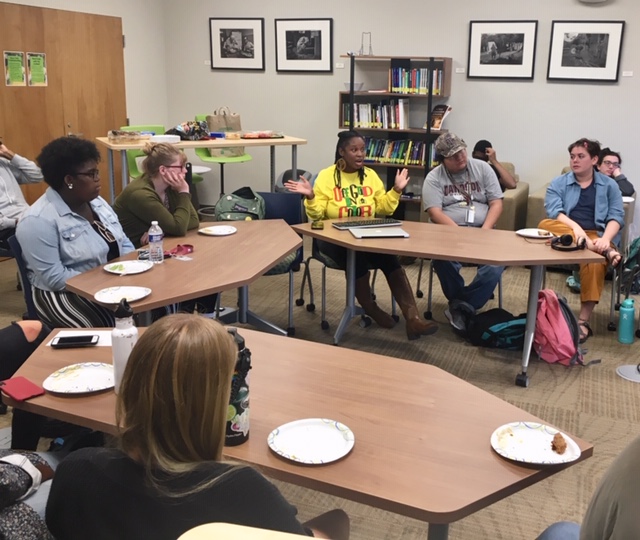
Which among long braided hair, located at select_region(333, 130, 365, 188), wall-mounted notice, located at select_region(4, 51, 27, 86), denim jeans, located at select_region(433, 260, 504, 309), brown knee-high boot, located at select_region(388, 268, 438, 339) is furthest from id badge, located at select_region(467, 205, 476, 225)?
wall-mounted notice, located at select_region(4, 51, 27, 86)

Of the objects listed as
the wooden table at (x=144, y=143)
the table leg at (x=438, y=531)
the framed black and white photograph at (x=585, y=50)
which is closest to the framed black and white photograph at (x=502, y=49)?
the framed black and white photograph at (x=585, y=50)

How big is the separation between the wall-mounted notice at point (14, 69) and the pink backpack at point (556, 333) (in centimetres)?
453

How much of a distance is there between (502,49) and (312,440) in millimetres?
5314

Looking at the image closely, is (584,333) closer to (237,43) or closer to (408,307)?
(408,307)

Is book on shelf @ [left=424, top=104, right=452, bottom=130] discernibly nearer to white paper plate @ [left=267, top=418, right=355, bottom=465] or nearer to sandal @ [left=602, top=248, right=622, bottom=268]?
sandal @ [left=602, top=248, right=622, bottom=268]

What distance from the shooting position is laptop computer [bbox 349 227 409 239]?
366 centimetres

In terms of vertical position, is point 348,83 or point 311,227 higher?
point 348,83

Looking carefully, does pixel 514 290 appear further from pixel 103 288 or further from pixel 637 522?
pixel 637 522

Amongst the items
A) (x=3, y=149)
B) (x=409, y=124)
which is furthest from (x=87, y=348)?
Answer: (x=409, y=124)

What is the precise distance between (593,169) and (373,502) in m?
3.53

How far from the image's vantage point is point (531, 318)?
141 inches

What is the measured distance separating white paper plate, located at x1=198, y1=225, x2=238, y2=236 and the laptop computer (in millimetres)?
672

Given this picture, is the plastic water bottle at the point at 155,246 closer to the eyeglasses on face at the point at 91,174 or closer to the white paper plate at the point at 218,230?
the eyeglasses on face at the point at 91,174

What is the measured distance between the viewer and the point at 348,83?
6.67m
